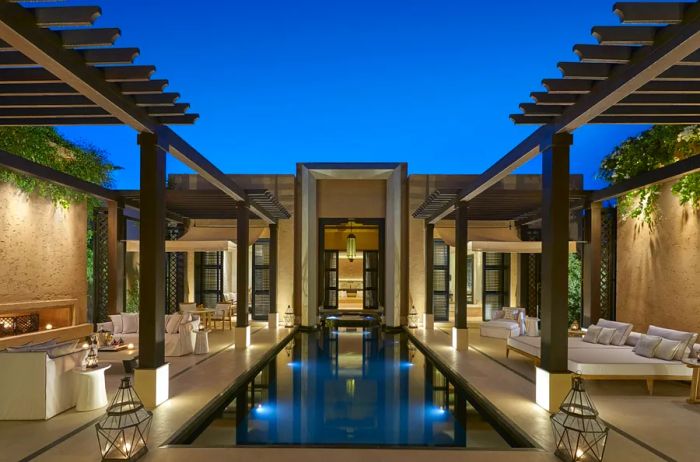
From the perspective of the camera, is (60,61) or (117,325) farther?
(117,325)

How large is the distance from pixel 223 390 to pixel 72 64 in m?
4.66

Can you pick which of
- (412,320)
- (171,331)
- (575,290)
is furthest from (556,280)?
(575,290)

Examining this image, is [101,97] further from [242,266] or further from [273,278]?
[273,278]

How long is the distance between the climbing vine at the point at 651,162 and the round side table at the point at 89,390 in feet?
37.0

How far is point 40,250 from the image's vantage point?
1141 cm

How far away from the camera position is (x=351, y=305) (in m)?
22.0

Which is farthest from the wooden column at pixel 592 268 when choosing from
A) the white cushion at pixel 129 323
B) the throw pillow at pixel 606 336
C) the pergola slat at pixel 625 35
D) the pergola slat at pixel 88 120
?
the white cushion at pixel 129 323

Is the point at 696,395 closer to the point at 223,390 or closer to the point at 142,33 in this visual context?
the point at 223,390

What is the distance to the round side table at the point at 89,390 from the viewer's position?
589 cm

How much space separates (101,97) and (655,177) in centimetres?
955

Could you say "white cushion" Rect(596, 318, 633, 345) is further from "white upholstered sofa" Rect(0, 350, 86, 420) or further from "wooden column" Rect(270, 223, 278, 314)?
"wooden column" Rect(270, 223, 278, 314)

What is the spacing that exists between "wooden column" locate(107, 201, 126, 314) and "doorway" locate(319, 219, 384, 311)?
6798 millimetres

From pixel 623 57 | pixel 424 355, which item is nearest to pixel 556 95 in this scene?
pixel 623 57

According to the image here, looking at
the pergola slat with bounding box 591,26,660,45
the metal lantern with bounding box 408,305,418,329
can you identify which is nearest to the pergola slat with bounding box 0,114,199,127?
the pergola slat with bounding box 591,26,660,45
